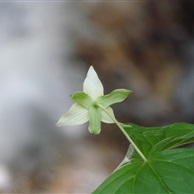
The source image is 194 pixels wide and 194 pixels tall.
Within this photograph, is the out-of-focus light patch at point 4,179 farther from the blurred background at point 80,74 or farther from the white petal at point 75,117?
the white petal at point 75,117

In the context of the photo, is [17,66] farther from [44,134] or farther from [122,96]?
[122,96]

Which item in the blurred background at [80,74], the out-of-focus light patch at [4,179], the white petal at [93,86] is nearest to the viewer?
the white petal at [93,86]

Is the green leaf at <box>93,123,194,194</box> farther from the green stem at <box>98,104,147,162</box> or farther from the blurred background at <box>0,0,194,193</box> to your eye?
the blurred background at <box>0,0,194,193</box>

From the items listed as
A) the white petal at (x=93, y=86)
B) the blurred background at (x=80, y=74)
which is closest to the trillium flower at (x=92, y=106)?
the white petal at (x=93, y=86)

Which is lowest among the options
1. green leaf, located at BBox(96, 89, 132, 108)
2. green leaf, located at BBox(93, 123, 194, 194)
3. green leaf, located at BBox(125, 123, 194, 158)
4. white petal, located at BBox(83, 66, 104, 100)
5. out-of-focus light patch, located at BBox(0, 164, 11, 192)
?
out-of-focus light patch, located at BBox(0, 164, 11, 192)

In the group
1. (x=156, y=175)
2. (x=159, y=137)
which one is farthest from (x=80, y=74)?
(x=156, y=175)

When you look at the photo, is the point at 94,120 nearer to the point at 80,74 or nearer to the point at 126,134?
the point at 126,134

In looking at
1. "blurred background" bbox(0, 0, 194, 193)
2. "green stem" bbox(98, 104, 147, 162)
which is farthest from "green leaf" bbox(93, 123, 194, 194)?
"blurred background" bbox(0, 0, 194, 193)
